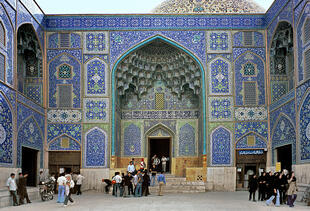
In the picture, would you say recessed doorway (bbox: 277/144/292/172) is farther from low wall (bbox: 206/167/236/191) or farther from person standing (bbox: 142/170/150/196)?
person standing (bbox: 142/170/150/196)

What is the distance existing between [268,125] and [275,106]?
3.46 feet

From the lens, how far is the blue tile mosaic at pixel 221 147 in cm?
1700

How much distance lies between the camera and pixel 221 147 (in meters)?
17.1

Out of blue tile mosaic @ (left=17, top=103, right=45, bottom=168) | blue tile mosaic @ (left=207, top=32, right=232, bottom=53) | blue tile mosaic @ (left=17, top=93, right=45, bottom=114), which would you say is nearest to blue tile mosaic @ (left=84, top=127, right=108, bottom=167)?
blue tile mosaic @ (left=17, top=103, right=45, bottom=168)

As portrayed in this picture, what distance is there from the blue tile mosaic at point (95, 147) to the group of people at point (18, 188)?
189 inches

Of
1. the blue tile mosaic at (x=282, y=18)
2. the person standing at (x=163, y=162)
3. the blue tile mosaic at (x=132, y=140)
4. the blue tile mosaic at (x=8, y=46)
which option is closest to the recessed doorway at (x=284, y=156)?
the blue tile mosaic at (x=282, y=18)

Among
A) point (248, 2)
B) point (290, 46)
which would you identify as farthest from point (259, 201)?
point (248, 2)

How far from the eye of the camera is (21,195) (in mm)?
12047

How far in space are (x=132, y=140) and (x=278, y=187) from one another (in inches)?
332

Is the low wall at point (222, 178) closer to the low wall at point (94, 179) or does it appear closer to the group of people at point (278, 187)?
the group of people at point (278, 187)

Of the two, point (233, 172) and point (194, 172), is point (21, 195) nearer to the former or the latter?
point (194, 172)

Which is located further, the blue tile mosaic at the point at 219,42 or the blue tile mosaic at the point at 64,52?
the blue tile mosaic at the point at 219,42

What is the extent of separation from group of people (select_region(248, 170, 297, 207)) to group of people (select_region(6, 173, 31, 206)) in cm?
621

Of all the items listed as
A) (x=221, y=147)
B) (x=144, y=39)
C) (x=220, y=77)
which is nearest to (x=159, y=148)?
(x=221, y=147)
